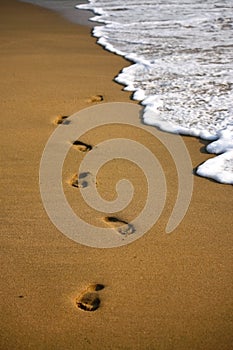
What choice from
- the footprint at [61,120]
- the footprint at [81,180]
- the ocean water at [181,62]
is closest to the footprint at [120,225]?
the footprint at [81,180]

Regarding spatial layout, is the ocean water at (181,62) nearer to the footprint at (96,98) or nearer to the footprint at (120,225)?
the footprint at (96,98)

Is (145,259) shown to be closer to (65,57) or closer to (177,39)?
(65,57)

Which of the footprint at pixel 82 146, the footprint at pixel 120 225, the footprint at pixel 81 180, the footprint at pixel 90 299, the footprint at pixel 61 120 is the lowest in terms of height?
the footprint at pixel 90 299

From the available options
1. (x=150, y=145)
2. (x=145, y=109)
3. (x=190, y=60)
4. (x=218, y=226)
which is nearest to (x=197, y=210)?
(x=218, y=226)

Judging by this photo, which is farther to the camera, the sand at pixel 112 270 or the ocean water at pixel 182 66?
the ocean water at pixel 182 66

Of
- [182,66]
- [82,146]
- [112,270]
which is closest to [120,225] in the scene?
[112,270]

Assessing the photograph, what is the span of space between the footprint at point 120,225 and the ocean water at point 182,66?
Result: 78 cm

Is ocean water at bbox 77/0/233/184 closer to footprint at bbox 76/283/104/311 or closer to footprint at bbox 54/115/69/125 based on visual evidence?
footprint at bbox 54/115/69/125

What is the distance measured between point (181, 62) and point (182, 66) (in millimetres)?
203

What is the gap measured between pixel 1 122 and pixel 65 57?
2.68 meters

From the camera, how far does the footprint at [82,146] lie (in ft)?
12.3

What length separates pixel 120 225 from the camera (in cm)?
285

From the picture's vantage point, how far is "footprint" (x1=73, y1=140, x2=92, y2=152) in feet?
12.3

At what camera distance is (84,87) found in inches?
212
